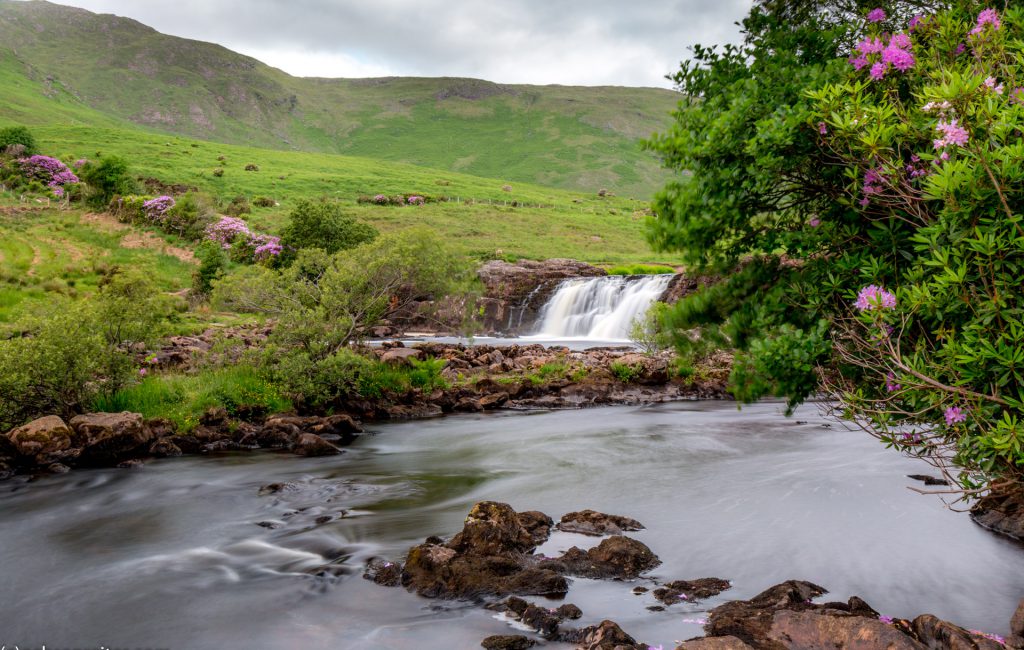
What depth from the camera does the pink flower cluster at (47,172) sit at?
215 ft

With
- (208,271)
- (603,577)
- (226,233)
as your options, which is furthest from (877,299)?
(226,233)

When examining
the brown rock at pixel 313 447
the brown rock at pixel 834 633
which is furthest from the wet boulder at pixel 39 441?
the brown rock at pixel 834 633

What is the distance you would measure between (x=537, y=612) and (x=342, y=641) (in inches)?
89.0

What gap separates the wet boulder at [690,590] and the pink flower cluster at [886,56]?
642 cm

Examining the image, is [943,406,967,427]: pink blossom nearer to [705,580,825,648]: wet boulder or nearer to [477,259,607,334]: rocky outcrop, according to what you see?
[705,580,825,648]: wet boulder

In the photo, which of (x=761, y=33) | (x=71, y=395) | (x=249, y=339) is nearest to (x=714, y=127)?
(x=761, y=33)

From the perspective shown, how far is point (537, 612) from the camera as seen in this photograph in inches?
320

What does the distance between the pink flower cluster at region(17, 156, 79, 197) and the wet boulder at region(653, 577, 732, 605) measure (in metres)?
71.9

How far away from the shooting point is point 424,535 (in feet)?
39.1

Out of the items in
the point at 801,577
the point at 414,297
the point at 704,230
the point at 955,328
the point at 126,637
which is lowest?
the point at 126,637

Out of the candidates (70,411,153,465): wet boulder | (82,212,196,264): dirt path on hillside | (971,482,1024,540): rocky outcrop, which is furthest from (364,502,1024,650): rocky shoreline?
(82,212,196,264): dirt path on hillside

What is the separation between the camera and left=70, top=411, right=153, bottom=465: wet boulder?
1656cm

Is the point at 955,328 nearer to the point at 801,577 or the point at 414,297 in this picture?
the point at 801,577

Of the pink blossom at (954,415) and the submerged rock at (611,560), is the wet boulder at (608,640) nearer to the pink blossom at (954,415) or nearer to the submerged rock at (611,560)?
the submerged rock at (611,560)
